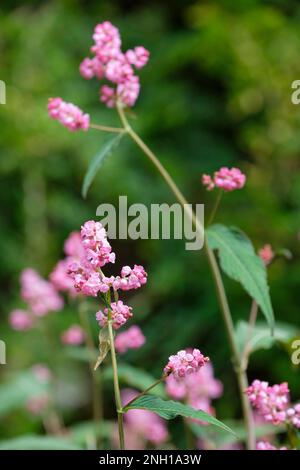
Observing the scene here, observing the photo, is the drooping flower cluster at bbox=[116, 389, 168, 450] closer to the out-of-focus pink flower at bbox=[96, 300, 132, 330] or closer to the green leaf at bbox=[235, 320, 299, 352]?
the green leaf at bbox=[235, 320, 299, 352]

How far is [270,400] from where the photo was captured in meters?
0.91

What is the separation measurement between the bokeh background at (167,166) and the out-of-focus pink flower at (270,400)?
6.52ft

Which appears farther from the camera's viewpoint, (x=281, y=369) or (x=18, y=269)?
(x=18, y=269)

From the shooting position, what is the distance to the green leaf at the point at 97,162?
1.08 m

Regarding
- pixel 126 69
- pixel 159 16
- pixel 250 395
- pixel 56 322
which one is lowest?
pixel 250 395

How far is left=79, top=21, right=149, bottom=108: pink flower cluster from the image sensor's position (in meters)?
1.12

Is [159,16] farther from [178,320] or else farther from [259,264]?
[259,264]

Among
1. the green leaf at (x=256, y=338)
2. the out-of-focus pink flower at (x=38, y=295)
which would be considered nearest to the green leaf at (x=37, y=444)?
the green leaf at (x=256, y=338)

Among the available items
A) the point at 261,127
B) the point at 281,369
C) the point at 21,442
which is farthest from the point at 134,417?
the point at 261,127

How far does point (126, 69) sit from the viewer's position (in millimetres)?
1121

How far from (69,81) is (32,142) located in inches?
29.9

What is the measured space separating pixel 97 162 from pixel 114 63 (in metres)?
0.17

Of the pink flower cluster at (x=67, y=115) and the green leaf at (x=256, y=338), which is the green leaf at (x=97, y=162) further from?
the green leaf at (x=256, y=338)

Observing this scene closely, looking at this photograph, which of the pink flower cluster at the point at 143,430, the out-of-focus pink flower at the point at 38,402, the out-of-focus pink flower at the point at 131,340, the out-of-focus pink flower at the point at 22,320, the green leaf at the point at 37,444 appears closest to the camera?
the green leaf at the point at 37,444
